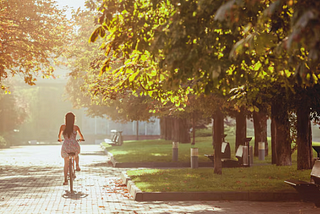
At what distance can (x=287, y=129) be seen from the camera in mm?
19453

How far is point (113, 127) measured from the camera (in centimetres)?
7994

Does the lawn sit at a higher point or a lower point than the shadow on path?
higher

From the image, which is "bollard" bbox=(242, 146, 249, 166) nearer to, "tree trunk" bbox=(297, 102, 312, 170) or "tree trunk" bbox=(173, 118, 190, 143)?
"tree trunk" bbox=(297, 102, 312, 170)

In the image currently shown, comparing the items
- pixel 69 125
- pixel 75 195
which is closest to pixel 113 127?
pixel 69 125

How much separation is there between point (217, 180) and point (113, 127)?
65.3 m

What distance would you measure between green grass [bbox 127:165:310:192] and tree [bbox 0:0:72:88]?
786cm

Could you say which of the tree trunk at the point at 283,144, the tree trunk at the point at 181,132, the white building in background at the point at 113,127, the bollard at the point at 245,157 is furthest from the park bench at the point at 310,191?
the white building in background at the point at 113,127

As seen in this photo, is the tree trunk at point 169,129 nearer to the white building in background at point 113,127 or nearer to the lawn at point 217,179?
the white building in background at point 113,127

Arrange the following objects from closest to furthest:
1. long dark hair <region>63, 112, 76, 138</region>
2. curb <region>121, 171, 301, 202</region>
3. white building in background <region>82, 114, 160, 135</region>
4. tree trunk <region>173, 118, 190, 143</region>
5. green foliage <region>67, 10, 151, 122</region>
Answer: curb <region>121, 171, 301, 202</region> → long dark hair <region>63, 112, 76, 138</region> → green foliage <region>67, 10, 151, 122</region> → tree trunk <region>173, 118, 190, 143</region> → white building in background <region>82, 114, 160, 135</region>

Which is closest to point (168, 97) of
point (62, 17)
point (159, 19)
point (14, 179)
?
point (159, 19)

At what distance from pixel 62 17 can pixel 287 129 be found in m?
12.0

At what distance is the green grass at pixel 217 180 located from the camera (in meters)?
13.2

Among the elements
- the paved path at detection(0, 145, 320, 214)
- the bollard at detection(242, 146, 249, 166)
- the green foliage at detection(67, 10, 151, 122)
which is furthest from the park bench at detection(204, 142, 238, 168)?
the paved path at detection(0, 145, 320, 214)

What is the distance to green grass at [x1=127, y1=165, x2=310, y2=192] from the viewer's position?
13.2m
